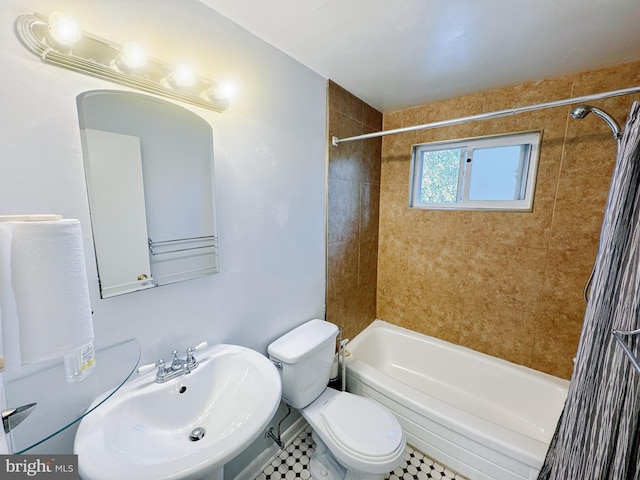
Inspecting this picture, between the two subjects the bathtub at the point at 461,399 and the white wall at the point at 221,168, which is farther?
the bathtub at the point at 461,399

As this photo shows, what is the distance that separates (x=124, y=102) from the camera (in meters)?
0.88

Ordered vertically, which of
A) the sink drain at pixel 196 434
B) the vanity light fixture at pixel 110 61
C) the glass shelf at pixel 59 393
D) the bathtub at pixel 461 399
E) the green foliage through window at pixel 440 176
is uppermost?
the vanity light fixture at pixel 110 61

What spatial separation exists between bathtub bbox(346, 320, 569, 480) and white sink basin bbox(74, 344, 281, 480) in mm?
994

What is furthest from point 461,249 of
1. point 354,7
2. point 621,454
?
point 354,7

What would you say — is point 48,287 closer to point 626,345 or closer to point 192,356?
point 192,356

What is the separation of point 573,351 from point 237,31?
270 centimetres

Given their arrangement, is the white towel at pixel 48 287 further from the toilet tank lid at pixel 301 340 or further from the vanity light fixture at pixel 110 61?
the toilet tank lid at pixel 301 340

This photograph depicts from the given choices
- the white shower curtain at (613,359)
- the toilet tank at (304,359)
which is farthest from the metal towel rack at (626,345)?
the toilet tank at (304,359)

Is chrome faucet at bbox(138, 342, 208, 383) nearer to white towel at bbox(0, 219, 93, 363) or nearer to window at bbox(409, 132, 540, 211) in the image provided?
white towel at bbox(0, 219, 93, 363)

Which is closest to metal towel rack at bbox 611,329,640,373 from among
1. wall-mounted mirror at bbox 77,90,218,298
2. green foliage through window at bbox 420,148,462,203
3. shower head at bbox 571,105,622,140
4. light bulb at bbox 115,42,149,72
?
shower head at bbox 571,105,622,140

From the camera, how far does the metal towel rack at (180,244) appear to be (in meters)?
1.01

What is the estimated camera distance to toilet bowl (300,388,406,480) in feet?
3.92

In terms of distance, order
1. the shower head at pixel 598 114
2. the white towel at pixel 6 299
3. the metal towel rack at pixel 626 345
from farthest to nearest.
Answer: the shower head at pixel 598 114 < the metal towel rack at pixel 626 345 < the white towel at pixel 6 299

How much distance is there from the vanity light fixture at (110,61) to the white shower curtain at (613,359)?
4.79ft
